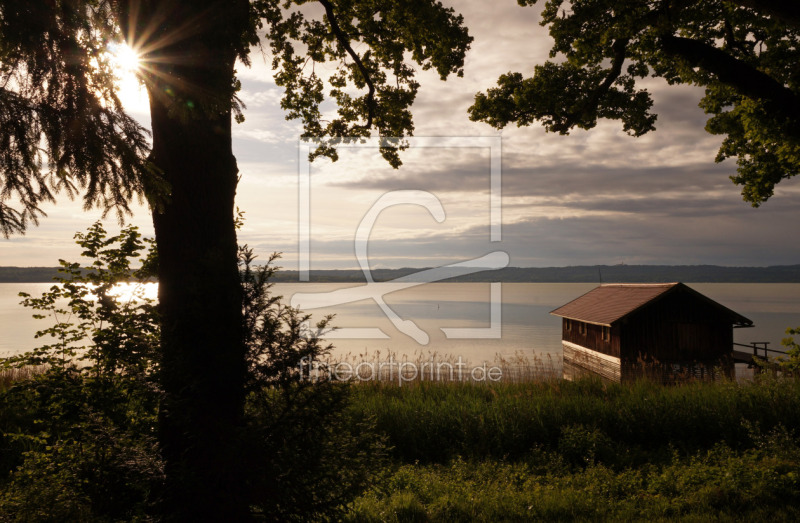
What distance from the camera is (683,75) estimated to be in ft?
36.7

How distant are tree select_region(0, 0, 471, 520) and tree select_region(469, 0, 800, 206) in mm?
8034

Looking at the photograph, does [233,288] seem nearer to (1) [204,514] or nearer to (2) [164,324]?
(2) [164,324]

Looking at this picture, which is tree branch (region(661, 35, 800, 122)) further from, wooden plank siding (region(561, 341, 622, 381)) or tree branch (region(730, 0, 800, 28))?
wooden plank siding (region(561, 341, 622, 381))

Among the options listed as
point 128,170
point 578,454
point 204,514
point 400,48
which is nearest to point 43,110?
point 128,170

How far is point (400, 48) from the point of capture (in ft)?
36.4

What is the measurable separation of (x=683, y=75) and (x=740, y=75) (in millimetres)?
2076

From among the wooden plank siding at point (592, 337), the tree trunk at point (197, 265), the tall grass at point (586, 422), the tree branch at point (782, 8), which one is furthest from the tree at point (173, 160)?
the wooden plank siding at point (592, 337)

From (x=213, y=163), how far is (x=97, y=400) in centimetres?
318

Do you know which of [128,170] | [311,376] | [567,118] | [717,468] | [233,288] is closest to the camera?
[128,170]

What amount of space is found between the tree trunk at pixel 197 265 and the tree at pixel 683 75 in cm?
797

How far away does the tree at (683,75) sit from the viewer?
9227mm

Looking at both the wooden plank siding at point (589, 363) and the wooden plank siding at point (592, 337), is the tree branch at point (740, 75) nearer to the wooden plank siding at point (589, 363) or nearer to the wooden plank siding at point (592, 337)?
the wooden plank siding at point (589, 363)

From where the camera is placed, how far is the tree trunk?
4310 mm

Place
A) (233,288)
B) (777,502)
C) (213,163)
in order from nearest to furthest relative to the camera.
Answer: (233,288)
(213,163)
(777,502)
